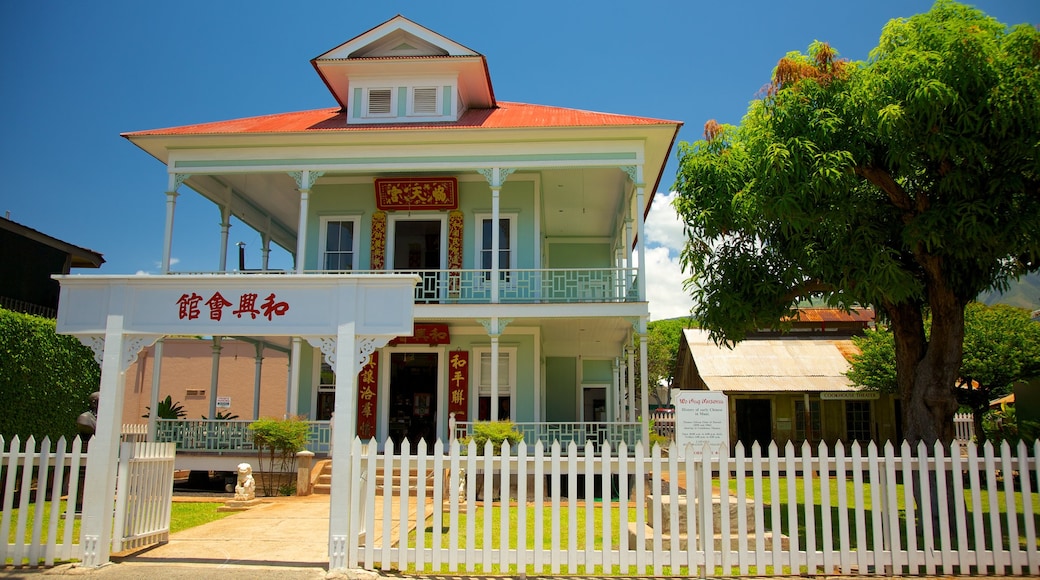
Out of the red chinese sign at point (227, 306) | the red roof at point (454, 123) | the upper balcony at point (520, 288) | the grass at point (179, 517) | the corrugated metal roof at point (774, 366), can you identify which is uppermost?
the red roof at point (454, 123)

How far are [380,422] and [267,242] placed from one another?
7.05 meters

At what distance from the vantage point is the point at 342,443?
7.22 m

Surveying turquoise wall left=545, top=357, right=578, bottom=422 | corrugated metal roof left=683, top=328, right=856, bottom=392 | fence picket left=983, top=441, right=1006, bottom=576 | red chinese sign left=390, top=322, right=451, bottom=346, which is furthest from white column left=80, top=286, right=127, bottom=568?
corrugated metal roof left=683, top=328, right=856, bottom=392

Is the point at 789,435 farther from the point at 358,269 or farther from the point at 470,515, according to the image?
the point at 470,515

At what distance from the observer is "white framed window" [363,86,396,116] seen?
59.1 ft

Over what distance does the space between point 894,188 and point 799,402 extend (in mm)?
16067

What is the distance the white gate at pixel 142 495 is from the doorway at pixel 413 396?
363 inches

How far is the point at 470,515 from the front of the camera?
7.00 m

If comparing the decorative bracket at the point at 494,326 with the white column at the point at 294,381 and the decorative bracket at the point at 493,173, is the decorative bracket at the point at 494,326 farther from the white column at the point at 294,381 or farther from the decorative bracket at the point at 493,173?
the white column at the point at 294,381

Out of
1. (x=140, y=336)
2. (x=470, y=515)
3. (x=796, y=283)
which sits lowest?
(x=470, y=515)

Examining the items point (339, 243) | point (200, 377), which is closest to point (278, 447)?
point (339, 243)

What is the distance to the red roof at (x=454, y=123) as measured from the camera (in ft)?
52.6

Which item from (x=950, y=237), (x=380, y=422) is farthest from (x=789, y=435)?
(x=950, y=237)

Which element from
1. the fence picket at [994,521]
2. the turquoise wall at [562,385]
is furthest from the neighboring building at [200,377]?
the fence picket at [994,521]
